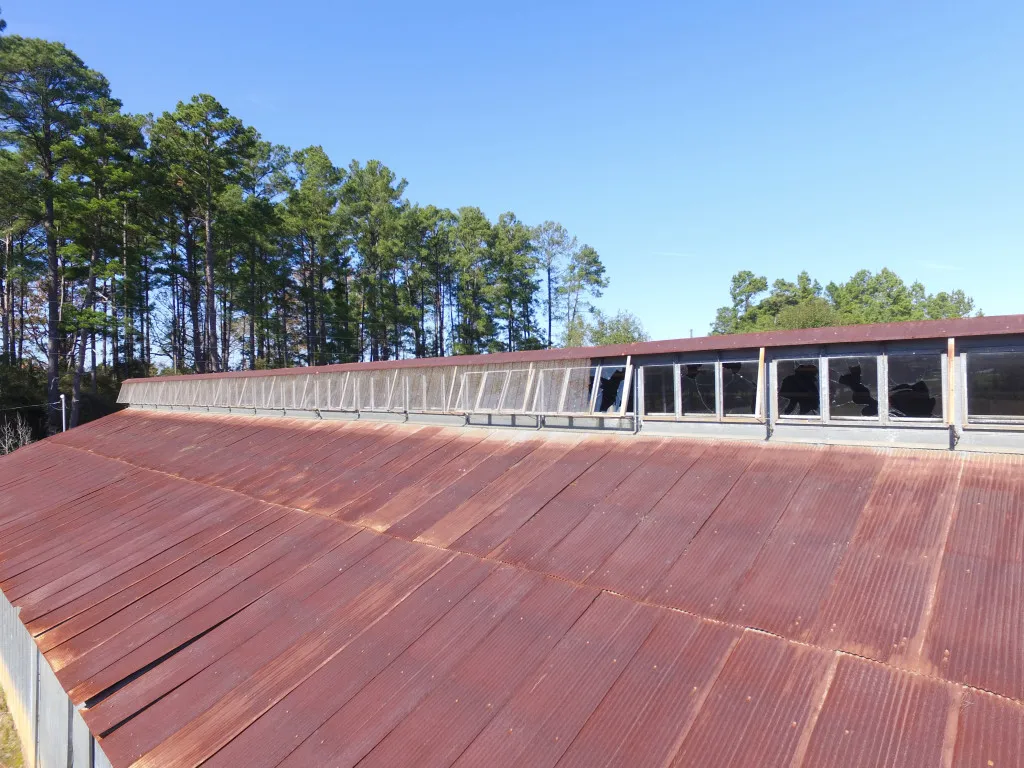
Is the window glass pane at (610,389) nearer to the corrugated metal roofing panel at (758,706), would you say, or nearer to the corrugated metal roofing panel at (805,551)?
the corrugated metal roofing panel at (805,551)

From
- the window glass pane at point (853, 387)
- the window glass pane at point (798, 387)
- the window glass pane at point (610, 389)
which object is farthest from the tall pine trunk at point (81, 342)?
the window glass pane at point (853, 387)

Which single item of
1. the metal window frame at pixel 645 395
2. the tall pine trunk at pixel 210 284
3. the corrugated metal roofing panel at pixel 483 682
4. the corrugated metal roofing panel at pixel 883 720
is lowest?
the corrugated metal roofing panel at pixel 483 682

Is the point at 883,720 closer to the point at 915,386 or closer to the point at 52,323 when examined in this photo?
the point at 915,386

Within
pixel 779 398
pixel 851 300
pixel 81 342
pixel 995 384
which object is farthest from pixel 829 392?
pixel 851 300

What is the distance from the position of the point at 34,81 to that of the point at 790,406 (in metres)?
45.5

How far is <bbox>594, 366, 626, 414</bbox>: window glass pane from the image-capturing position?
1084 cm

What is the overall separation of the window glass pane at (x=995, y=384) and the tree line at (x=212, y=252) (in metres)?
40.3

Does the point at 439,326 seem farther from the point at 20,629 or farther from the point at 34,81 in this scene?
the point at 20,629

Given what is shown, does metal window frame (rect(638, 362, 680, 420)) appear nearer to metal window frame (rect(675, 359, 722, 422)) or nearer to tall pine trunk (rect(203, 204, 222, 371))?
metal window frame (rect(675, 359, 722, 422))

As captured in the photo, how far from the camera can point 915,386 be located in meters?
7.65

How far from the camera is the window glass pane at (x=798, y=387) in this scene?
855cm

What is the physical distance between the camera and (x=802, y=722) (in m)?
3.96

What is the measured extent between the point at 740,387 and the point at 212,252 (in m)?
40.3

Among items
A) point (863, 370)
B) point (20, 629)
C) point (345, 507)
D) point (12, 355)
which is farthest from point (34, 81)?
point (863, 370)
